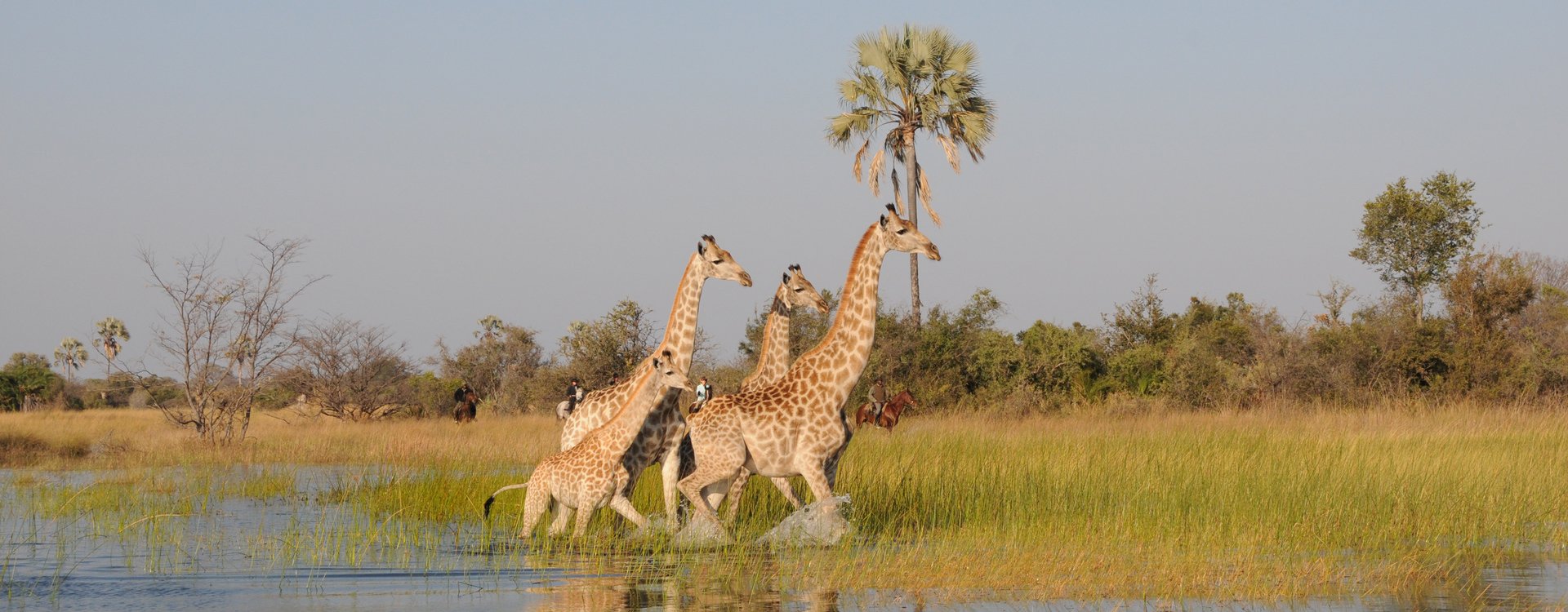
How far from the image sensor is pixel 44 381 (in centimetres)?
4962

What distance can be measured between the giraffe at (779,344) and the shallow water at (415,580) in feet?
3.80

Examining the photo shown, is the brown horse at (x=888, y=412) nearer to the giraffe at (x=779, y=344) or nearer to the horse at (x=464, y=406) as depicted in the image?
the horse at (x=464, y=406)

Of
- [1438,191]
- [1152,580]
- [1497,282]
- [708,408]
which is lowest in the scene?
[1152,580]

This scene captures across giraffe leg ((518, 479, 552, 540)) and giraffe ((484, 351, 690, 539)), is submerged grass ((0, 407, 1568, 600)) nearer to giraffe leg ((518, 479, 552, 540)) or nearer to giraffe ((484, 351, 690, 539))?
→ giraffe leg ((518, 479, 552, 540))

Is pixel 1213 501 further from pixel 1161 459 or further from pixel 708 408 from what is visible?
pixel 708 408

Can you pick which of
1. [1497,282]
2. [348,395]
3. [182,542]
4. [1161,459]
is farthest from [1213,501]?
[348,395]

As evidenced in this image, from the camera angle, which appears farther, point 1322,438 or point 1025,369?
point 1025,369

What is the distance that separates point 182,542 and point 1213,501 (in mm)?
8450

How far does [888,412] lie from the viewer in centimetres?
2203

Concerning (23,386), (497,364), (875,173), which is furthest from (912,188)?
(23,386)

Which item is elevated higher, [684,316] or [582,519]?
[684,316]

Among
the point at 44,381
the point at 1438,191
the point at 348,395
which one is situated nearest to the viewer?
the point at 348,395

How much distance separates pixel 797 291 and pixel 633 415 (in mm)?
1792

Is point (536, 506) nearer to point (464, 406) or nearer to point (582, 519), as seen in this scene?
point (582, 519)
